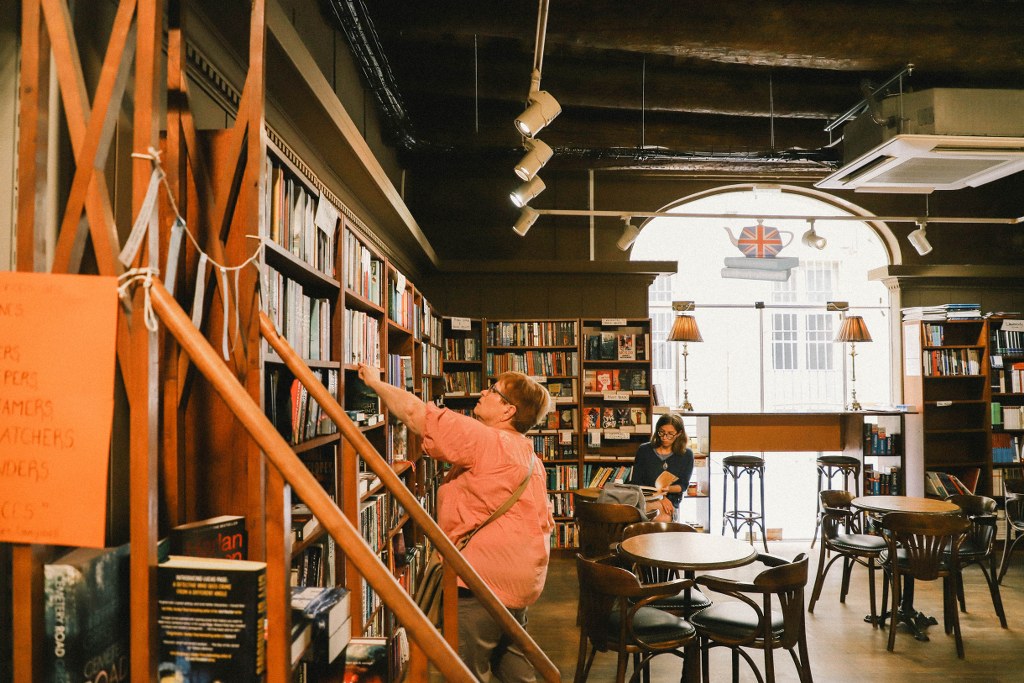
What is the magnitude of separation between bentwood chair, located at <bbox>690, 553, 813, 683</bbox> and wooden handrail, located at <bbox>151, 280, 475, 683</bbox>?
7.62 feet

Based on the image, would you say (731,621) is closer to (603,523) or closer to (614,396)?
(603,523)

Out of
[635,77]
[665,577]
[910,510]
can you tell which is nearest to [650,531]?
[665,577]

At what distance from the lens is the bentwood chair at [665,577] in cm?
342

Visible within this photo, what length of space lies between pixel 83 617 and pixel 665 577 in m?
3.46

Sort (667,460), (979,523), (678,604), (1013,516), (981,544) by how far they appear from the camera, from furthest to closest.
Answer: (1013,516) < (667,460) < (979,523) < (981,544) < (678,604)

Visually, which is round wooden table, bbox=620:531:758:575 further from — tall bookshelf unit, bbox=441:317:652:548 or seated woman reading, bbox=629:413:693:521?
tall bookshelf unit, bbox=441:317:652:548

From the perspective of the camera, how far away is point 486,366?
6.47 meters

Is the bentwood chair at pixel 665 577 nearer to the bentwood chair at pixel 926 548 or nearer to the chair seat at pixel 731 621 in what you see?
the chair seat at pixel 731 621

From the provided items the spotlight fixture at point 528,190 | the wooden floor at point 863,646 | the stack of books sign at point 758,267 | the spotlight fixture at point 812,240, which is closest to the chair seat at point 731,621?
the wooden floor at point 863,646

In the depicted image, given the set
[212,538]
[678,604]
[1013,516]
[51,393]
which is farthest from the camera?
[1013,516]

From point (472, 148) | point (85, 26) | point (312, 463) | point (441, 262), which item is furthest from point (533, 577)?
point (441, 262)

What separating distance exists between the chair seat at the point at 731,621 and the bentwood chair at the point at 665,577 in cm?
9

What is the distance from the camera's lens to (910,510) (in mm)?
4387

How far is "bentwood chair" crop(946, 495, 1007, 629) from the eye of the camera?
4465mm
